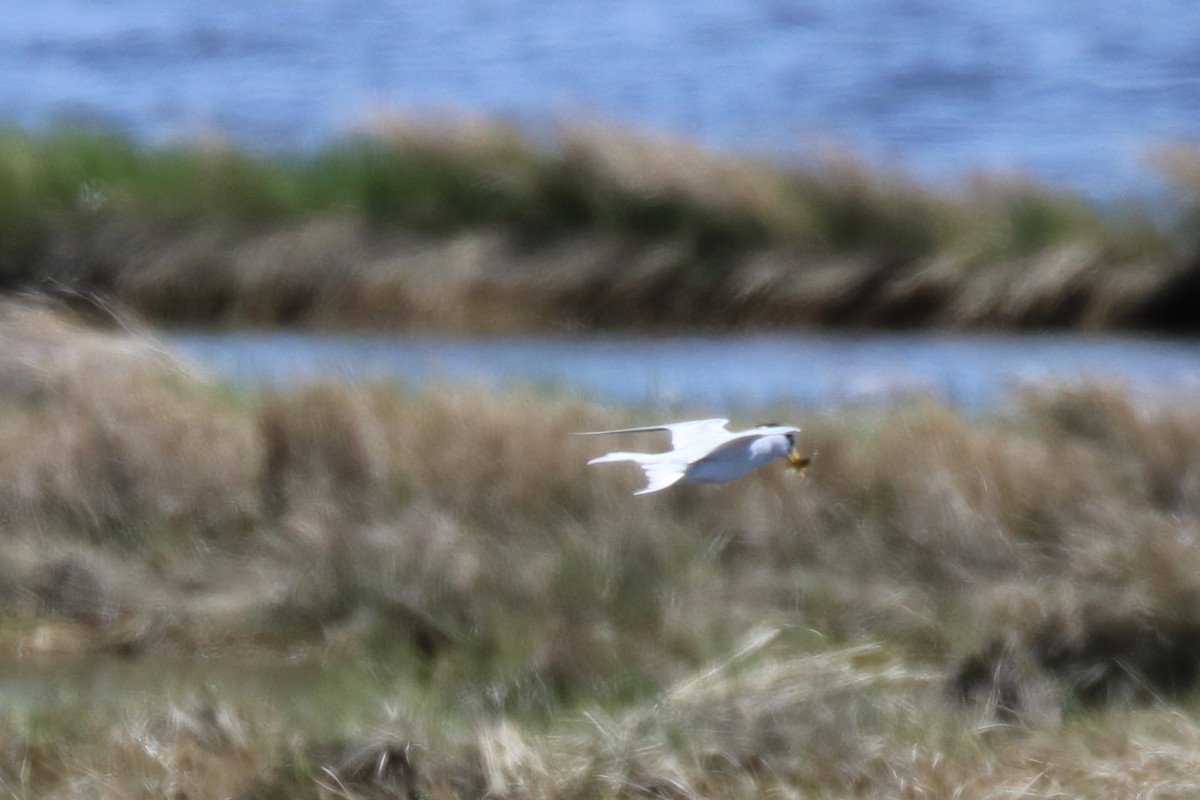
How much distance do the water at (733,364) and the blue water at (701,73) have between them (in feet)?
12.0

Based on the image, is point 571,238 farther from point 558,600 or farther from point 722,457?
point 722,457

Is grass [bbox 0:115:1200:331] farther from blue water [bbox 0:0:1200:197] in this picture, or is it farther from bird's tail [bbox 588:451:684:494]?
bird's tail [bbox 588:451:684:494]

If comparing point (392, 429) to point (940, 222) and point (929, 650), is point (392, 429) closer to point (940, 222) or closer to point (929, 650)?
point (929, 650)

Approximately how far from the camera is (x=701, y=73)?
26094mm

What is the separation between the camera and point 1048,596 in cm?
764

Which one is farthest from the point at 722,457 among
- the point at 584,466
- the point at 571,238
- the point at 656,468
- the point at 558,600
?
the point at 571,238

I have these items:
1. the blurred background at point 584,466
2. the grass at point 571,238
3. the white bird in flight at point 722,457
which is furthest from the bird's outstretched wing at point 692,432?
the grass at point 571,238

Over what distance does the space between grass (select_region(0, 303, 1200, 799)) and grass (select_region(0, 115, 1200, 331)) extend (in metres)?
7.32

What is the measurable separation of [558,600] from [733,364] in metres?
6.40

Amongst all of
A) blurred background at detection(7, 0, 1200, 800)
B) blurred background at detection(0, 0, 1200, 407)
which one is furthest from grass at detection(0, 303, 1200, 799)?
blurred background at detection(0, 0, 1200, 407)

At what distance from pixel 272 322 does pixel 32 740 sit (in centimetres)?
Answer: 1186

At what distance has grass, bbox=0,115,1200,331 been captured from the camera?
1745 centimetres

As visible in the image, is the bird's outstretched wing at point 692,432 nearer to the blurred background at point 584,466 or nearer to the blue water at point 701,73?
the blurred background at point 584,466

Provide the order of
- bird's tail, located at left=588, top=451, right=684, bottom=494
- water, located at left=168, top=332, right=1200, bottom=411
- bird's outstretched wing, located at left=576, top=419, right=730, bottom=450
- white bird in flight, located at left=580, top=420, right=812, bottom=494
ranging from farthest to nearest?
water, located at left=168, top=332, right=1200, bottom=411, bird's outstretched wing, located at left=576, top=419, right=730, bottom=450, white bird in flight, located at left=580, top=420, right=812, bottom=494, bird's tail, located at left=588, top=451, right=684, bottom=494
